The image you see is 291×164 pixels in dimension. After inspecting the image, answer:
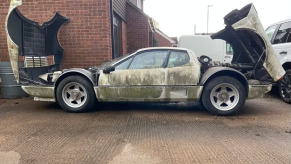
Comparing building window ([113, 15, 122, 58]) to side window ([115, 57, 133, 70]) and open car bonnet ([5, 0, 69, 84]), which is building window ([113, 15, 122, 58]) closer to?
open car bonnet ([5, 0, 69, 84])

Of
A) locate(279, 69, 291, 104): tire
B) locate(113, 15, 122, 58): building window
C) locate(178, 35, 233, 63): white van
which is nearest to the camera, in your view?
locate(279, 69, 291, 104): tire

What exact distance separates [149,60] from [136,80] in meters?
0.53

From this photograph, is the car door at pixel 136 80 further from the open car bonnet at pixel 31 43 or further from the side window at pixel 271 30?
the side window at pixel 271 30

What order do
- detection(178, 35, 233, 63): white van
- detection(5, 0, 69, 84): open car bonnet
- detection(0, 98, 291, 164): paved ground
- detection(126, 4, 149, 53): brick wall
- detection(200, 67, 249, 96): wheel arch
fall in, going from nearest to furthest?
1. detection(0, 98, 291, 164): paved ground
2. detection(200, 67, 249, 96): wheel arch
3. detection(5, 0, 69, 84): open car bonnet
4. detection(126, 4, 149, 53): brick wall
5. detection(178, 35, 233, 63): white van

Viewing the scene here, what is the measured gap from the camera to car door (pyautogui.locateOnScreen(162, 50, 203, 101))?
14.6ft

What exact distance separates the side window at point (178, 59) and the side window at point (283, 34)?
335cm

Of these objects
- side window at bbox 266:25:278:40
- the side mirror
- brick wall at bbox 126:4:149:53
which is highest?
brick wall at bbox 126:4:149:53

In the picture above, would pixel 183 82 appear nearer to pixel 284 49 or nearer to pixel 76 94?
pixel 76 94

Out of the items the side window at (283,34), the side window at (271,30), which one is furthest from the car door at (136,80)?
the side window at (271,30)

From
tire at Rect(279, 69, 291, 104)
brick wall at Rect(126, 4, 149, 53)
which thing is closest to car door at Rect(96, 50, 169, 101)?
tire at Rect(279, 69, 291, 104)

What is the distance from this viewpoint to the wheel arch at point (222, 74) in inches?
173

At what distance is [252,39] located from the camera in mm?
4836

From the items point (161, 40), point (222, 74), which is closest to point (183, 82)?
point (222, 74)

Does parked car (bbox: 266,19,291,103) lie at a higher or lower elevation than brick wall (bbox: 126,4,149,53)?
lower
